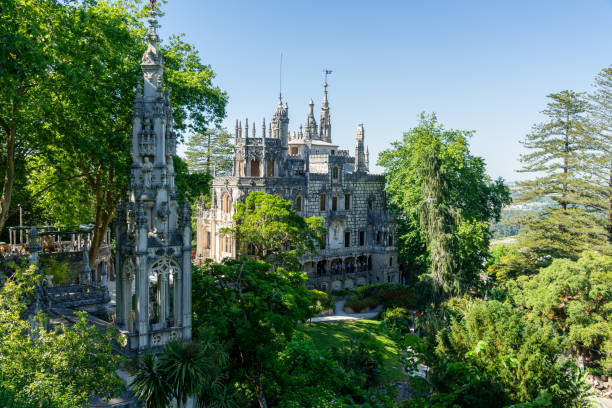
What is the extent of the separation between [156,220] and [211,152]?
44651 millimetres

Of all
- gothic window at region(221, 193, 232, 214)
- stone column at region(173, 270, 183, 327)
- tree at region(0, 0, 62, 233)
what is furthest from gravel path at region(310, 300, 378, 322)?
tree at region(0, 0, 62, 233)

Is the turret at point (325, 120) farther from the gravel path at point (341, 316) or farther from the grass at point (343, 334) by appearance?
the grass at point (343, 334)

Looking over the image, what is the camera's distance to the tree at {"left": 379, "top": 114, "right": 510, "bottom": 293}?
30906 mm

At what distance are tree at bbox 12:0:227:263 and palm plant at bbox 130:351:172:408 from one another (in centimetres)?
995

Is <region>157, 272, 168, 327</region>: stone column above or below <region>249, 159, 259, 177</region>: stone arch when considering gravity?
below

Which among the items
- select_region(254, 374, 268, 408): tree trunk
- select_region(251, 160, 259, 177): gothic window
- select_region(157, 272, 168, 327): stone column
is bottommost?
select_region(254, 374, 268, 408): tree trunk

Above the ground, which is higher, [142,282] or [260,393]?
[142,282]

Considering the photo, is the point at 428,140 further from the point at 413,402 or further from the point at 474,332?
the point at 413,402

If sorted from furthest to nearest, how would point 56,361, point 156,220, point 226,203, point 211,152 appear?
point 211,152, point 226,203, point 156,220, point 56,361

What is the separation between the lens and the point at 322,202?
44.6 metres

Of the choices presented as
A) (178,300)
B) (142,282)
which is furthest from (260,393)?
(142,282)

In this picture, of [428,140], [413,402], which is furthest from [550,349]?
[428,140]

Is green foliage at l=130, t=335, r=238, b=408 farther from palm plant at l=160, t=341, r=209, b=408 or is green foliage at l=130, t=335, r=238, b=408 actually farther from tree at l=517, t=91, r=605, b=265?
tree at l=517, t=91, r=605, b=265

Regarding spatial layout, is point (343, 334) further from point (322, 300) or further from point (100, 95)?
point (100, 95)
